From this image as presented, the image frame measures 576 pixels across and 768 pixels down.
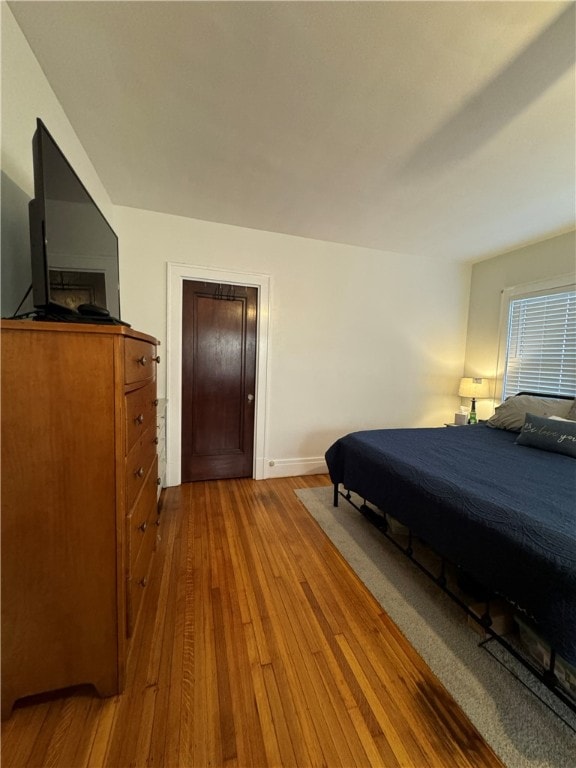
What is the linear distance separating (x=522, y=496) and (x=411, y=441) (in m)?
0.92

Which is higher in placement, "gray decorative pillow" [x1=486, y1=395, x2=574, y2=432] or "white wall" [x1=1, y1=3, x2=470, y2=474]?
"white wall" [x1=1, y1=3, x2=470, y2=474]

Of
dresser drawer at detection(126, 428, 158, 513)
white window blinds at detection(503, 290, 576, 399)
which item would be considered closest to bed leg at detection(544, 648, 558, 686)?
dresser drawer at detection(126, 428, 158, 513)

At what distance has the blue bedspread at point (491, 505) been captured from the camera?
3.27 feet

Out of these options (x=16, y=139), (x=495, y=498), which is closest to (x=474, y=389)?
(x=495, y=498)

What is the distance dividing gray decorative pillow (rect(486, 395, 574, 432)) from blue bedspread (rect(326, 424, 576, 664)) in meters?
0.39

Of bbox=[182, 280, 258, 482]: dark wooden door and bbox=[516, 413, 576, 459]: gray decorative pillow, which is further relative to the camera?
bbox=[182, 280, 258, 482]: dark wooden door

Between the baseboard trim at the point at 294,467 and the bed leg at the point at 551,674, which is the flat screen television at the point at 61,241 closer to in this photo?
the bed leg at the point at 551,674

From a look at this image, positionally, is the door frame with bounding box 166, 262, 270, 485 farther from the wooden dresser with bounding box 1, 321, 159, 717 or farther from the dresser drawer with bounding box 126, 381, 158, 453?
the wooden dresser with bounding box 1, 321, 159, 717

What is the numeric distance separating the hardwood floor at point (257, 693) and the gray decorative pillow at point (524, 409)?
6.95ft

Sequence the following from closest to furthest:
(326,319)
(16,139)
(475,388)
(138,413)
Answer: (16,139)
(138,413)
(326,319)
(475,388)

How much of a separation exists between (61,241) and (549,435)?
3249 mm

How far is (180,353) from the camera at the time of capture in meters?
2.84

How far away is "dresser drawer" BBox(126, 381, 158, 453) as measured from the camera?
1.15 m

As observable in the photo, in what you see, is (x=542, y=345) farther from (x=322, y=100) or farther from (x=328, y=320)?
(x=322, y=100)
